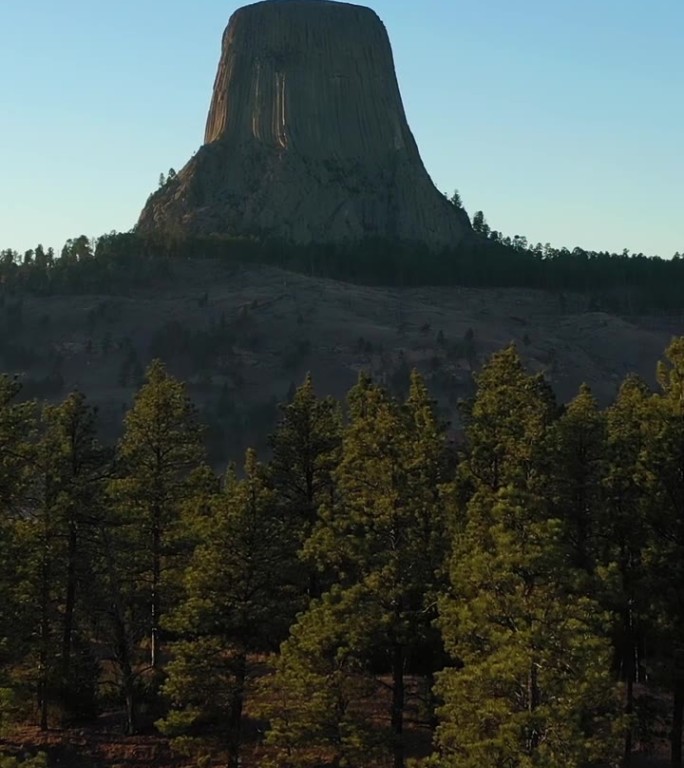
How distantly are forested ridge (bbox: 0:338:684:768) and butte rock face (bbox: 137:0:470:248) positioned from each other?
14339 cm

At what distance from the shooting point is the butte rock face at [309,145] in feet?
Result: 574

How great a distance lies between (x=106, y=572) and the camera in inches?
1133

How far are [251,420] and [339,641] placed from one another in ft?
213

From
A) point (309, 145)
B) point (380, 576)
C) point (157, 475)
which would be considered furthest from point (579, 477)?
point (309, 145)

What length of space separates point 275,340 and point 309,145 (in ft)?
264

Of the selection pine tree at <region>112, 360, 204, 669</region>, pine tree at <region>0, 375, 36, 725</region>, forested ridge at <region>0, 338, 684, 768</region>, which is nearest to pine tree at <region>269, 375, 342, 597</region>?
forested ridge at <region>0, 338, 684, 768</region>

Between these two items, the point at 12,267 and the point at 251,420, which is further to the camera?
the point at 12,267

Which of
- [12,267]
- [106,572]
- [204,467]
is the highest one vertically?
[12,267]

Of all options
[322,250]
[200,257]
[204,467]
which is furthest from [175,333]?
[204,467]

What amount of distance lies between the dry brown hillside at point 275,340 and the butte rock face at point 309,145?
144ft

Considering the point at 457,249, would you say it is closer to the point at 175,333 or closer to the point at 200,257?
the point at 200,257

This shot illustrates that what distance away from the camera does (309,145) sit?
17975cm

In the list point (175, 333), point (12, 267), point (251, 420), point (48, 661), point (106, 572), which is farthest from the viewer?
point (12, 267)

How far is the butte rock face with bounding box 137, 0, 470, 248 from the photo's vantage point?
175 metres
